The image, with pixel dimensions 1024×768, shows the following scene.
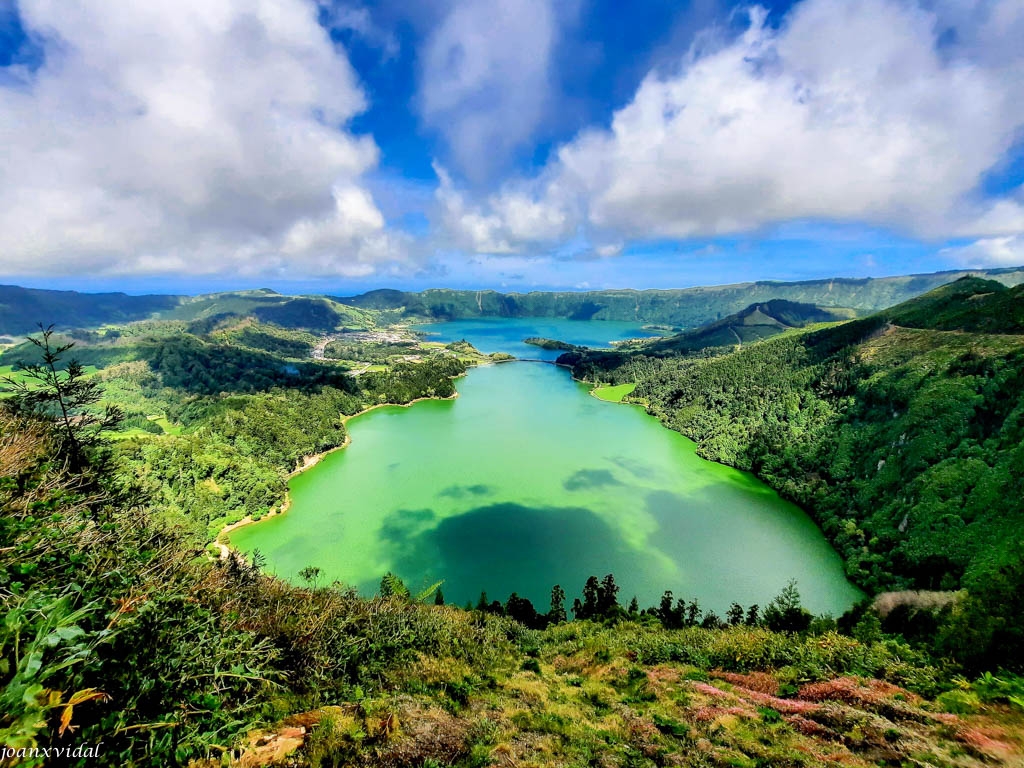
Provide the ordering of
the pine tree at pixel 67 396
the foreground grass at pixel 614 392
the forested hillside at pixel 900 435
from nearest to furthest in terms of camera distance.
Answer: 1. the pine tree at pixel 67 396
2. the forested hillside at pixel 900 435
3. the foreground grass at pixel 614 392

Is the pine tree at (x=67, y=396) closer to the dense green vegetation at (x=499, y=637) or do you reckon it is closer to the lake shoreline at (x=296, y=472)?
the dense green vegetation at (x=499, y=637)

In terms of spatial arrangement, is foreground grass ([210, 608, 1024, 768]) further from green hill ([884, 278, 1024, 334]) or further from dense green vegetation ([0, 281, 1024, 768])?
green hill ([884, 278, 1024, 334])

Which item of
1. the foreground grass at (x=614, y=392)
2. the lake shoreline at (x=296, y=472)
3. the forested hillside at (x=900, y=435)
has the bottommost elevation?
the lake shoreline at (x=296, y=472)

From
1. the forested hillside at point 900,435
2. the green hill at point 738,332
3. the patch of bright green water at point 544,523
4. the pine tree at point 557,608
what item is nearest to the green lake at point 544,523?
the patch of bright green water at point 544,523

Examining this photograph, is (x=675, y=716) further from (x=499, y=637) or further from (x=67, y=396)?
(x=67, y=396)

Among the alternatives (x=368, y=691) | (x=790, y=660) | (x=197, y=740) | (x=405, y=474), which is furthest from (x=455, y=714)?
→ (x=405, y=474)

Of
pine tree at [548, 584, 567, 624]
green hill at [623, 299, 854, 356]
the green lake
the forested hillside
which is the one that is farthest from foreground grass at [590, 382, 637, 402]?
pine tree at [548, 584, 567, 624]
